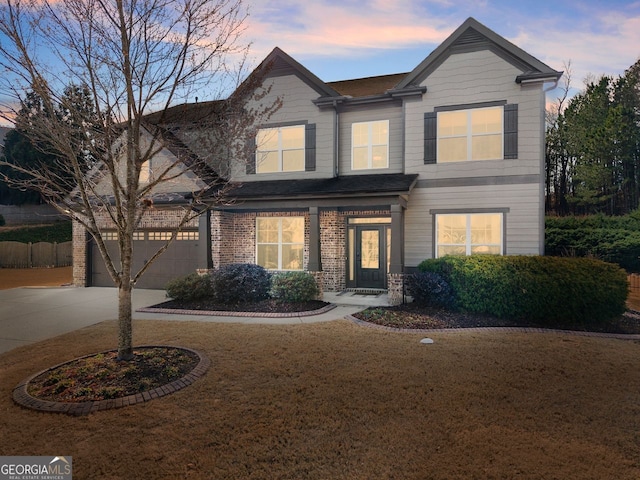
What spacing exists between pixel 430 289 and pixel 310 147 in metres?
6.65

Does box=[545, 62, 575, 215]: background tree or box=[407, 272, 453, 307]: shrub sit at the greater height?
box=[545, 62, 575, 215]: background tree

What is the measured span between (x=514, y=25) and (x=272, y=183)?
30.4 ft

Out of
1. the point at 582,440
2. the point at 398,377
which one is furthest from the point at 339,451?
the point at 582,440

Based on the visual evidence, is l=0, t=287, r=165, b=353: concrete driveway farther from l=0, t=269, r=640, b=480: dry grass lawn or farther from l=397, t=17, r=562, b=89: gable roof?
l=397, t=17, r=562, b=89: gable roof

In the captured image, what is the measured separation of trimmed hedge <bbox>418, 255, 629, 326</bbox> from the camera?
8.16 meters

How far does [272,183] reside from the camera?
43.7 ft

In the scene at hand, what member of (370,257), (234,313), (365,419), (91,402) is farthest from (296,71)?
(365,419)

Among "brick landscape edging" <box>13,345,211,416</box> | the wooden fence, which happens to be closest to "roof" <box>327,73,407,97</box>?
"brick landscape edging" <box>13,345,211,416</box>

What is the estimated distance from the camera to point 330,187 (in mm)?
11688

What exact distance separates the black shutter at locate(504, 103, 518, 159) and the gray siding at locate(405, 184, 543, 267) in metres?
1.02

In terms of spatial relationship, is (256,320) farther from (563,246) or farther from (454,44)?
(563,246)

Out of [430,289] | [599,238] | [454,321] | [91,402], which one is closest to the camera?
[91,402]

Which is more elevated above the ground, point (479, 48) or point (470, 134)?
point (479, 48)

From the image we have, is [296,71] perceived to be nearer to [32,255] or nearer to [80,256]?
[80,256]
